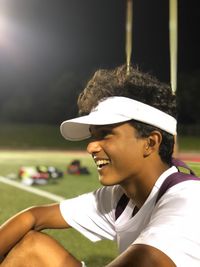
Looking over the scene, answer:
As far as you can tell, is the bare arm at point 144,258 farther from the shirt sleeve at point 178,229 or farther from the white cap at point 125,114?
the white cap at point 125,114

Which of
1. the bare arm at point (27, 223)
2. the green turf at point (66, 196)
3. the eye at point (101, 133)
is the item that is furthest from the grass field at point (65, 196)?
the eye at point (101, 133)

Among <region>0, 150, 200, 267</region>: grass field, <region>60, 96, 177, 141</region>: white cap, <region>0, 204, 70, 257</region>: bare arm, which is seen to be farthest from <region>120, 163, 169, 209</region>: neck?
Result: <region>0, 150, 200, 267</region>: grass field

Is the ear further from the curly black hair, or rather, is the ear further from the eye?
the eye

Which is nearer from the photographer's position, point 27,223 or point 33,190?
point 27,223

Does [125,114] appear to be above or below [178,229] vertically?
above

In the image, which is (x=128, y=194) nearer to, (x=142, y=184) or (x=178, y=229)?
(x=142, y=184)

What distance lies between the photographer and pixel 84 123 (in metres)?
1.48

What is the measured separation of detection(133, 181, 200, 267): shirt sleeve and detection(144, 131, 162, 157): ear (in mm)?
209

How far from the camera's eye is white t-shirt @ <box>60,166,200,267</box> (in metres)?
1.12

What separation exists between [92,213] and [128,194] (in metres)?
0.33

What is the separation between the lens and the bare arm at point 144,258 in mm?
1072

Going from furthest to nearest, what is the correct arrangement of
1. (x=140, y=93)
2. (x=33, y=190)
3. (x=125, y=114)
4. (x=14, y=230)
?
(x=33, y=190)
(x=14, y=230)
(x=140, y=93)
(x=125, y=114)

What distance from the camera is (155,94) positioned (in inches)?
60.5

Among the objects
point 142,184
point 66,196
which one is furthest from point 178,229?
point 66,196
